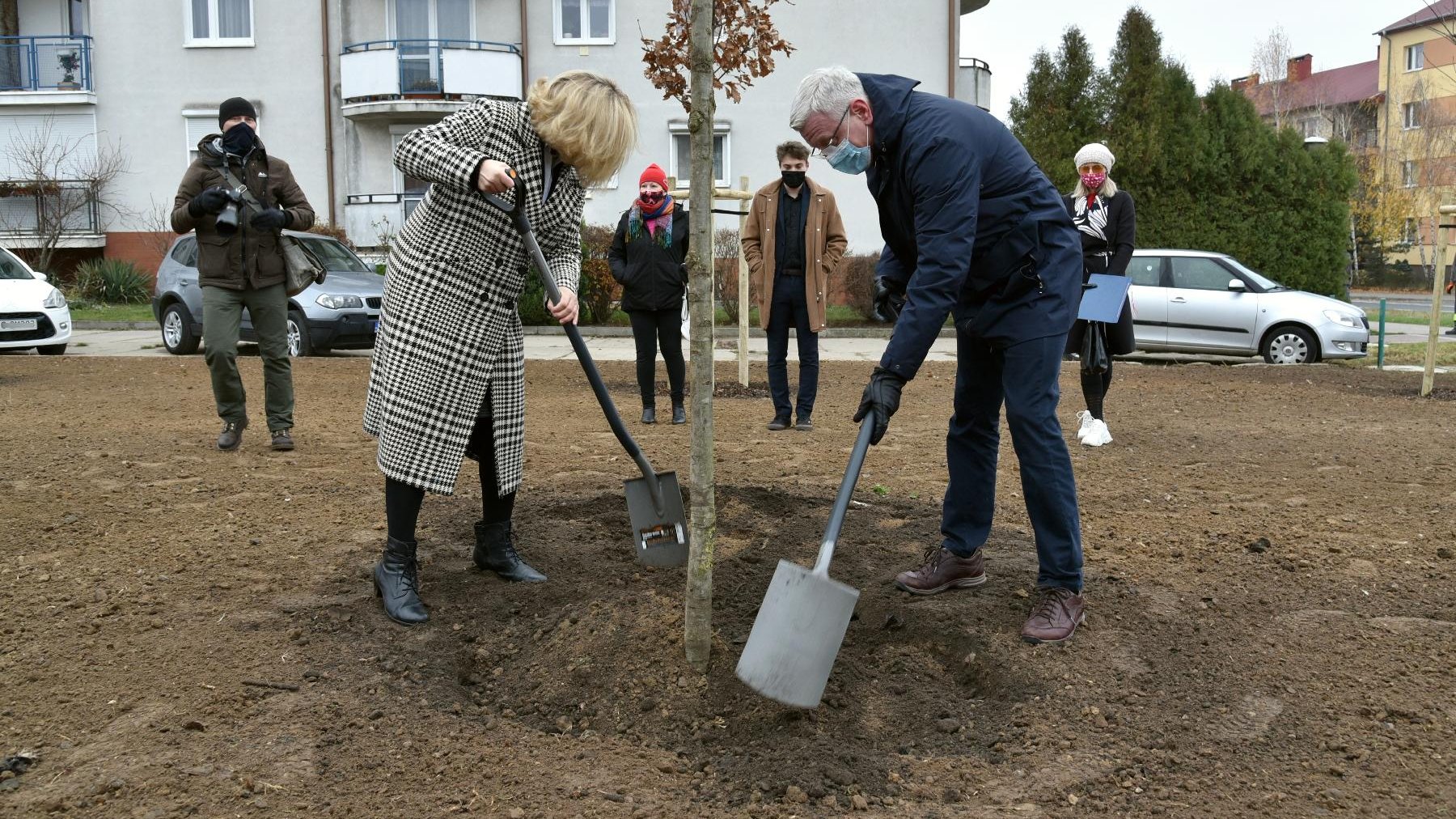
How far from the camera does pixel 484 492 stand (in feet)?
14.3

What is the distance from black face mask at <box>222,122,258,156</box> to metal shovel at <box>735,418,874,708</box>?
509 cm

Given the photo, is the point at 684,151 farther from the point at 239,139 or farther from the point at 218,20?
the point at 239,139

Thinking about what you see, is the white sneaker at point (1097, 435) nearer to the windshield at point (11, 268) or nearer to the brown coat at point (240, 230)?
the brown coat at point (240, 230)

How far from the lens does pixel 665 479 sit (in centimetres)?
425

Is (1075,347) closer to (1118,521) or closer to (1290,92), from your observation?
(1118,521)

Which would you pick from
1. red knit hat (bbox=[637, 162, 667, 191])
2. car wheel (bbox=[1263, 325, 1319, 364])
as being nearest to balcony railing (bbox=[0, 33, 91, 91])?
red knit hat (bbox=[637, 162, 667, 191])

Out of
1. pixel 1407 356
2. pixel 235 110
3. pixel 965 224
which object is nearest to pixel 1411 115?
pixel 1407 356

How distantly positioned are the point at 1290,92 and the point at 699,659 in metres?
53.5

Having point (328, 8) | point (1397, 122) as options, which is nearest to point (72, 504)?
point (328, 8)

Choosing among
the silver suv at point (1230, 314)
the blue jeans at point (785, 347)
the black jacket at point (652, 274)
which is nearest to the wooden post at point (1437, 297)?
the silver suv at point (1230, 314)

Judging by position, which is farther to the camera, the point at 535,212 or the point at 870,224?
the point at 870,224

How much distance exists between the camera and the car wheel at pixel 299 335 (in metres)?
14.8

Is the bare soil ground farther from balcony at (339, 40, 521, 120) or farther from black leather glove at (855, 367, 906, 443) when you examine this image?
balcony at (339, 40, 521, 120)

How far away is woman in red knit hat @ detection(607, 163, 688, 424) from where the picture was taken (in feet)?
29.3
